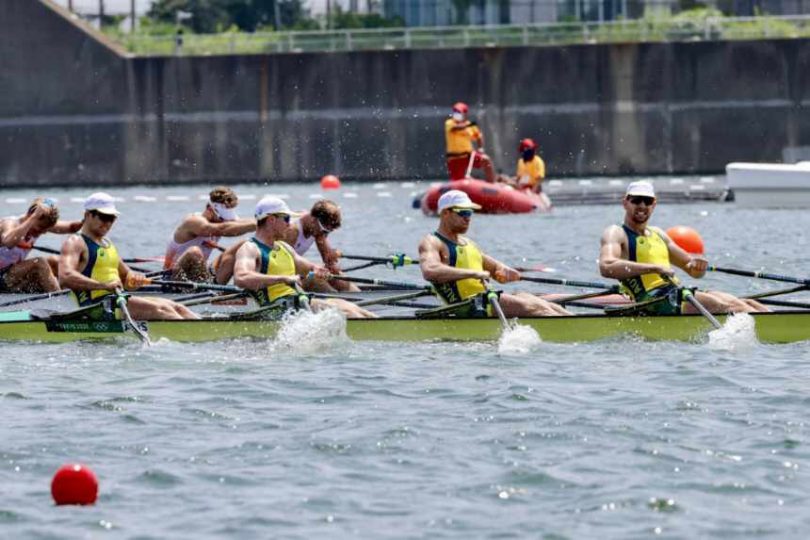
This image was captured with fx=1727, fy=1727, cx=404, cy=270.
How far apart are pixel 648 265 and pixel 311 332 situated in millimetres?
2782


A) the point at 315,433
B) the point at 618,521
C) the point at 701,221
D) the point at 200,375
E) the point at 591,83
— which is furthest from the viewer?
the point at 591,83

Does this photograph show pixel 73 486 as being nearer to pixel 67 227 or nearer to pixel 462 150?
pixel 67 227

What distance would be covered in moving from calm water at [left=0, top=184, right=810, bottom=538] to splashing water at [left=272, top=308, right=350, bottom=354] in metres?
0.07

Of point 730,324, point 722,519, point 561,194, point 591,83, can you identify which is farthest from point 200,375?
point 591,83

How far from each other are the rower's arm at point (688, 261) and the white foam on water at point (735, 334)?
59 cm

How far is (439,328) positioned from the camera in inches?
552

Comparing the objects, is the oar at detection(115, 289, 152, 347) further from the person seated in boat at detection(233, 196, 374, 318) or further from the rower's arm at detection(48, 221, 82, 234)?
the rower's arm at detection(48, 221, 82, 234)

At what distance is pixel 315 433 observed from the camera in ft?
34.4

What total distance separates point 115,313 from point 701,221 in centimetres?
1728

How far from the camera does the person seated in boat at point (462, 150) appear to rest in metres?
31.5

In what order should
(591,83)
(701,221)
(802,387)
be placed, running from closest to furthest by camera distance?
(802,387) → (701,221) → (591,83)

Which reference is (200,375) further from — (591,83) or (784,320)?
(591,83)

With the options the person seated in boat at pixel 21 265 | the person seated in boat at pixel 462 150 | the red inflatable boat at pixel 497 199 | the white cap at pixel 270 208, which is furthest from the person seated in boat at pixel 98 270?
the person seated in boat at pixel 462 150

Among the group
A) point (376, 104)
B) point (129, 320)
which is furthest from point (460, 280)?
point (376, 104)
